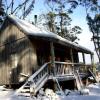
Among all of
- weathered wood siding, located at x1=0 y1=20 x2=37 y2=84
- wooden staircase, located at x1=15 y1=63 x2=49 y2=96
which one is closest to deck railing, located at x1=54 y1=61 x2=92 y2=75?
wooden staircase, located at x1=15 y1=63 x2=49 y2=96

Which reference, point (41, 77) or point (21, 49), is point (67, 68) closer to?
point (21, 49)

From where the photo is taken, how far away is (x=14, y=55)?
813 inches

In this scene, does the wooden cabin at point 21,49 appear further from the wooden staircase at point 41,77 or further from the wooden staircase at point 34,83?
the wooden staircase at point 34,83

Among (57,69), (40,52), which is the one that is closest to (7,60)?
(40,52)

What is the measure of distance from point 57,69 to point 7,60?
203 inches

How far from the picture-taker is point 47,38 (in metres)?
17.9

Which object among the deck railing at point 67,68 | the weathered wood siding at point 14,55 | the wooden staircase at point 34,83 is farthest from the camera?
the weathered wood siding at point 14,55

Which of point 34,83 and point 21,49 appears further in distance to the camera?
point 21,49

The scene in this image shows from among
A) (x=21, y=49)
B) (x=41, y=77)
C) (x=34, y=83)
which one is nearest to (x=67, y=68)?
(x=21, y=49)

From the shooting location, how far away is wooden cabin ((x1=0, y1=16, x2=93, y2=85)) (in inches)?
750

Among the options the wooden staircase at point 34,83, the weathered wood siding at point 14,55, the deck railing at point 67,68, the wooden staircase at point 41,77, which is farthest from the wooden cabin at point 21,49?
the wooden staircase at point 34,83

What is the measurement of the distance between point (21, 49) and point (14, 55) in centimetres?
113

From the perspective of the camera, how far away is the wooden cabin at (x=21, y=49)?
19.0 m

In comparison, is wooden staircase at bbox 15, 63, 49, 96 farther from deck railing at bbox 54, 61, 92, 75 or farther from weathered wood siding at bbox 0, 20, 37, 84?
weathered wood siding at bbox 0, 20, 37, 84
